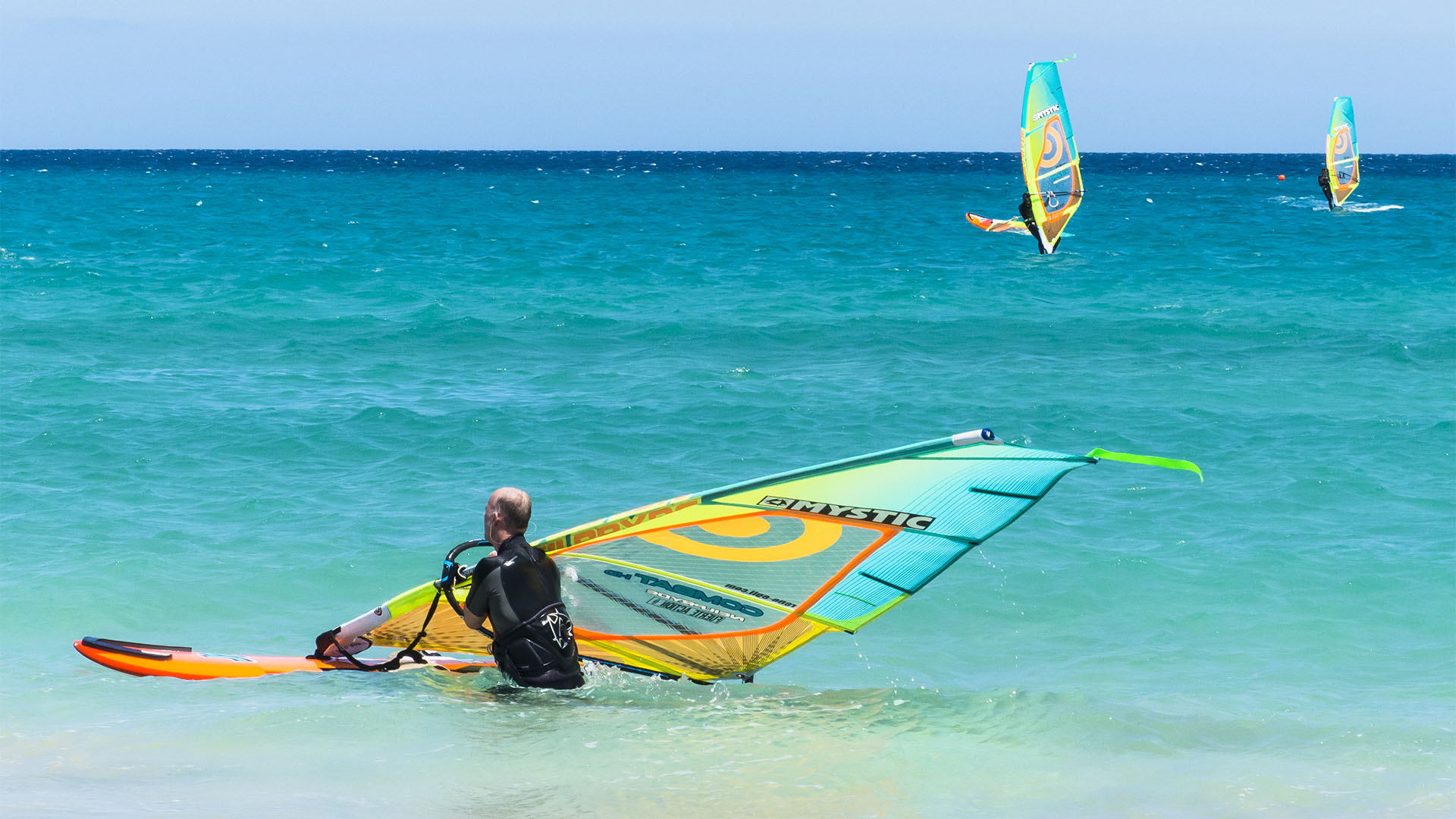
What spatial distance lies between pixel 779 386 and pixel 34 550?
326 inches

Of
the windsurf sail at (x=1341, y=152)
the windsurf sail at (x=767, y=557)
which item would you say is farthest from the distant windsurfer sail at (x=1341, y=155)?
the windsurf sail at (x=767, y=557)

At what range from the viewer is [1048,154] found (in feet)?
77.7

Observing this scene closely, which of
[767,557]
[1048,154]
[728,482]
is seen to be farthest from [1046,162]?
[767,557]

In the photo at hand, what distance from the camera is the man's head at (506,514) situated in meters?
5.31

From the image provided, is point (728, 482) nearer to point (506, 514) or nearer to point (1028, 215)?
point (506, 514)

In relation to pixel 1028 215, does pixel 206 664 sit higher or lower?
lower

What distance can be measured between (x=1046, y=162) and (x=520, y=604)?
67.3 feet

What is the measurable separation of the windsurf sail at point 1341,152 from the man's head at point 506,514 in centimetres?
3851

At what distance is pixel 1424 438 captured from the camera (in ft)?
38.2

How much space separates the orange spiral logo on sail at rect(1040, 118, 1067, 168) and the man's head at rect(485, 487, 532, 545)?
1976cm

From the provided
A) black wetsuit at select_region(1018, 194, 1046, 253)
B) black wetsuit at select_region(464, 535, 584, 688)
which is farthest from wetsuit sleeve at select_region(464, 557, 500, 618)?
black wetsuit at select_region(1018, 194, 1046, 253)

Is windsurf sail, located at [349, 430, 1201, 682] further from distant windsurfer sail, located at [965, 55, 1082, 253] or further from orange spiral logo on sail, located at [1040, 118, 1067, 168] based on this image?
orange spiral logo on sail, located at [1040, 118, 1067, 168]

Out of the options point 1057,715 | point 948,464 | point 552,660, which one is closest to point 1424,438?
point 1057,715

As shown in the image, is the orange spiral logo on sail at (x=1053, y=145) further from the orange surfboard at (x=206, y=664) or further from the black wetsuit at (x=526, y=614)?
the black wetsuit at (x=526, y=614)
